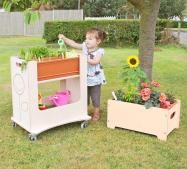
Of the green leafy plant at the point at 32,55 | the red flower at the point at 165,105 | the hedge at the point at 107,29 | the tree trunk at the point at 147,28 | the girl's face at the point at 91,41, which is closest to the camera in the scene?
the green leafy plant at the point at 32,55

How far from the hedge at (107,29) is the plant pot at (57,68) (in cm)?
1216

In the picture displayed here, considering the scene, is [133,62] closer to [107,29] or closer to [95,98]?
[95,98]

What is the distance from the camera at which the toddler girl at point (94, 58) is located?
17.2 feet

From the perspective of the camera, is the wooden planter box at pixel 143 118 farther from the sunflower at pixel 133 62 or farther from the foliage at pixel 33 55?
the foliage at pixel 33 55

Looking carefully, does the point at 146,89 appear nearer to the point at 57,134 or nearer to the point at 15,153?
the point at 57,134

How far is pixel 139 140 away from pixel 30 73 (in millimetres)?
1491

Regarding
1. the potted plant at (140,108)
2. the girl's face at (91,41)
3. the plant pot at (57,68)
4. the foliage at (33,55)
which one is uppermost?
the girl's face at (91,41)

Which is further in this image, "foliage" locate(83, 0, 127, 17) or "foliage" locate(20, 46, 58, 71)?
"foliage" locate(83, 0, 127, 17)

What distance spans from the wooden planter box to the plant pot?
647mm

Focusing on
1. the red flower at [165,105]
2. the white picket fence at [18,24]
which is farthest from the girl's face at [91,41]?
the white picket fence at [18,24]

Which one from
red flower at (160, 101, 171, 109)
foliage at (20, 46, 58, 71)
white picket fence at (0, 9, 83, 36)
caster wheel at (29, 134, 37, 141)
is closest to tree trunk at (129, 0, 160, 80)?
red flower at (160, 101, 171, 109)

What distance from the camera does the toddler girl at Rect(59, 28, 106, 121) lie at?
5250mm

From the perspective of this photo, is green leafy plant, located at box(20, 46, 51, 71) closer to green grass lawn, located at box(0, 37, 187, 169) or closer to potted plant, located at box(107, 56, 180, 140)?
green grass lawn, located at box(0, 37, 187, 169)

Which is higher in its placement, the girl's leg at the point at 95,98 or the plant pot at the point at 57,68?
the plant pot at the point at 57,68
